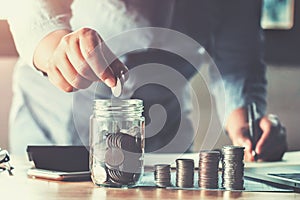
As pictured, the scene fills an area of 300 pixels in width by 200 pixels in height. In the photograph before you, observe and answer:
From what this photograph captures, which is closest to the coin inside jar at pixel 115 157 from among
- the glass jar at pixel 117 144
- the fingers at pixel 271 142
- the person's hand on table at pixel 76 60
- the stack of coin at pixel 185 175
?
the glass jar at pixel 117 144

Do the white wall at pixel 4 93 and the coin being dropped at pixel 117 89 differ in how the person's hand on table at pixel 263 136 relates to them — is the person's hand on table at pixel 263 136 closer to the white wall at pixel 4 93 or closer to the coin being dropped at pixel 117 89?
the coin being dropped at pixel 117 89

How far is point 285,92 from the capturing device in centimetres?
184

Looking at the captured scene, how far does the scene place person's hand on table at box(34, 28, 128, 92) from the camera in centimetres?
156

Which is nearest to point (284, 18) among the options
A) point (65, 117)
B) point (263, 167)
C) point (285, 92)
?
point (285, 92)

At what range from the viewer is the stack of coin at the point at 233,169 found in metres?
1.36

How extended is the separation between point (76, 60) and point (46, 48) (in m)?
0.19

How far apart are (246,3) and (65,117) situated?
579mm

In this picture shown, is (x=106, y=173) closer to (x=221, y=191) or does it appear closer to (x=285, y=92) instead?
(x=221, y=191)

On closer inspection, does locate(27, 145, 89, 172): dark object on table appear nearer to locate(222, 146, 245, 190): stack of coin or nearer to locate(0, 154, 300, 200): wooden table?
locate(0, 154, 300, 200): wooden table

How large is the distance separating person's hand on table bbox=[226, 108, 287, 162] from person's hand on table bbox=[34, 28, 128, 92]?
344 mm

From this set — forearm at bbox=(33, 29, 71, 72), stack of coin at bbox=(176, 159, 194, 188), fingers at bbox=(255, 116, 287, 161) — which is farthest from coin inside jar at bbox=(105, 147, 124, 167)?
fingers at bbox=(255, 116, 287, 161)

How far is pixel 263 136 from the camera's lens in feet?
6.00

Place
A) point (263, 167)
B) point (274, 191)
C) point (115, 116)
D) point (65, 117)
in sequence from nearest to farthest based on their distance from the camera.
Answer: point (274, 191), point (115, 116), point (263, 167), point (65, 117)

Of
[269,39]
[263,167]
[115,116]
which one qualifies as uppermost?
[269,39]
